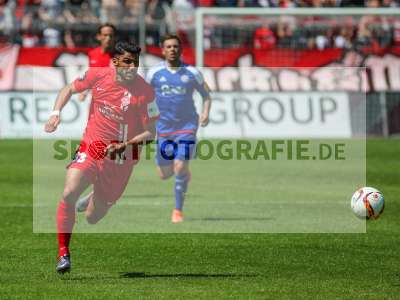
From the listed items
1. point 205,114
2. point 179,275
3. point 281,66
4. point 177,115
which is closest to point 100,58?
point 177,115

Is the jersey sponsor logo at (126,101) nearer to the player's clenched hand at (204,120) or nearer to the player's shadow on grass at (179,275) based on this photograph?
the player's shadow on grass at (179,275)

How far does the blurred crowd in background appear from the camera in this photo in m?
30.6

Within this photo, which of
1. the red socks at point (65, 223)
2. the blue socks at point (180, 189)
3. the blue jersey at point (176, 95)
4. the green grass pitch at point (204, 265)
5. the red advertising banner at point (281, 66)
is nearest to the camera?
the green grass pitch at point (204, 265)

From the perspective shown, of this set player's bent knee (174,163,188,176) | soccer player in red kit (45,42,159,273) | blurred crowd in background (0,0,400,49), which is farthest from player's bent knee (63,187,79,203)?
blurred crowd in background (0,0,400,49)

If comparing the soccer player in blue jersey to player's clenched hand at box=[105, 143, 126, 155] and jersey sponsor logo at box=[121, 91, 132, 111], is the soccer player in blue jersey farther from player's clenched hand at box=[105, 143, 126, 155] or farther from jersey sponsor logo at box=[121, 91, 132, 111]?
player's clenched hand at box=[105, 143, 126, 155]

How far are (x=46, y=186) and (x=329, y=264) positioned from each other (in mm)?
9722

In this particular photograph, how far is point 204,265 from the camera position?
11.3m

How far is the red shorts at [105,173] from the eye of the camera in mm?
10750

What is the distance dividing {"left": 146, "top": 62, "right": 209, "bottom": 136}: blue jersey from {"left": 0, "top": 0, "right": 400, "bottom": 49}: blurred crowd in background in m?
14.7

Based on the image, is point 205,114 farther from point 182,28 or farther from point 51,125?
point 182,28

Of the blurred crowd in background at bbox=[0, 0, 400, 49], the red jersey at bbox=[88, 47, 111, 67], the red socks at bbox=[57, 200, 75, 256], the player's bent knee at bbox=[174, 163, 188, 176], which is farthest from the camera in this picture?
the blurred crowd in background at bbox=[0, 0, 400, 49]

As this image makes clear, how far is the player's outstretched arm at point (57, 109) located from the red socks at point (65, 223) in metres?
0.77

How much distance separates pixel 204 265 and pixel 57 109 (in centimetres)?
227

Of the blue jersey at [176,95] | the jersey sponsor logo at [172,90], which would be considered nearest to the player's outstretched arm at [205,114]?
the blue jersey at [176,95]
